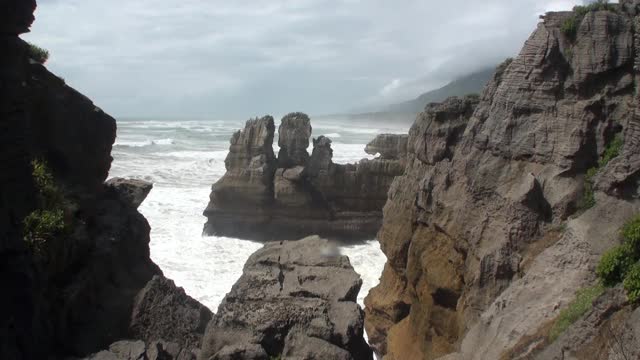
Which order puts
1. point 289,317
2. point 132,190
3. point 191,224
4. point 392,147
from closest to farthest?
point 289,317, point 132,190, point 191,224, point 392,147

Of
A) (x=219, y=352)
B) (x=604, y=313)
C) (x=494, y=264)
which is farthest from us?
(x=494, y=264)

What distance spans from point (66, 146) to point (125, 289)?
3.50 meters

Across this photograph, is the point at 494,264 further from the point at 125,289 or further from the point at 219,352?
the point at 125,289

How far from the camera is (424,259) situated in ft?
54.7

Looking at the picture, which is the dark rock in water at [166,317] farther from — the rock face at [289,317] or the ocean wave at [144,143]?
the ocean wave at [144,143]

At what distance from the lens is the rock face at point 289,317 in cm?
1030

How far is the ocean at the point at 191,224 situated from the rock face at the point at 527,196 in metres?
6.90

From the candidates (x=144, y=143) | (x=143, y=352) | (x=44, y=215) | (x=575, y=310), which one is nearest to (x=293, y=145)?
(x=44, y=215)

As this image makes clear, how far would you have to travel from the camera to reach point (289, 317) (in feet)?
Result: 35.2

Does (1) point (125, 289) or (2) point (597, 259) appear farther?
(1) point (125, 289)

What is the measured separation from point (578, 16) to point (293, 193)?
19866 mm

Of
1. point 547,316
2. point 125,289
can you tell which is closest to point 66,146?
point 125,289

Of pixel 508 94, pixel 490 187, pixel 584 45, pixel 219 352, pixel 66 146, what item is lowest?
pixel 219 352

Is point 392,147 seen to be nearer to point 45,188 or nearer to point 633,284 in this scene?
point 45,188
